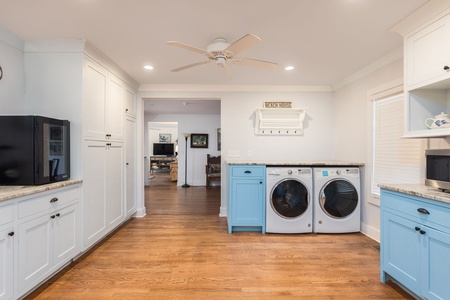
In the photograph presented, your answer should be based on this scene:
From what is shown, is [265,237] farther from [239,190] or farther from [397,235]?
[397,235]

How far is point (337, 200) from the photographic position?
9.99 feet

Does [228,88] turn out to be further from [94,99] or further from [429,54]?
[429,54]

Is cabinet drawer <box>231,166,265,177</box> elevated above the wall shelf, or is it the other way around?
the wall shelf

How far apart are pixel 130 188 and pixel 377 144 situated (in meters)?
3.57

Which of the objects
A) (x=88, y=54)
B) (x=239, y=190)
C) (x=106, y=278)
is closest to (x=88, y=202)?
(x=106, y=278)

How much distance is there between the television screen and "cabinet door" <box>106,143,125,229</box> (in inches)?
309

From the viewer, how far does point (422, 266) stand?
156 cm

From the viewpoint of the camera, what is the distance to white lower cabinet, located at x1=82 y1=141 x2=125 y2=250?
237cm

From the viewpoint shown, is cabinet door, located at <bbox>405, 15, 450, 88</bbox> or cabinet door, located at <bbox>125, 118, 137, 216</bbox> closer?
cabinet door, located at <bbox>405, 15, 450, 88</bbox>

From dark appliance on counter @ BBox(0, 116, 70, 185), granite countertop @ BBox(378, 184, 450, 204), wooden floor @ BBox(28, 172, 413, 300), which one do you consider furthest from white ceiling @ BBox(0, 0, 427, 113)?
wooden floor @ BBox(28, 172, 413, 300)

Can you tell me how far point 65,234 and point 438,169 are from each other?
315 centimetres

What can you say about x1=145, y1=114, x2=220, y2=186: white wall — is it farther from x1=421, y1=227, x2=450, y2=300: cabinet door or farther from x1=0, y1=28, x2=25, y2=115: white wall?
x1=421, y1=227, x2=450, y2=300: cabinet door

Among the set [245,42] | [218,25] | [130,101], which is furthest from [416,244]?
[130,101]

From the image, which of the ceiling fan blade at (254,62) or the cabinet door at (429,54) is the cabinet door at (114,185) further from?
the cabinet door at (429,54)
